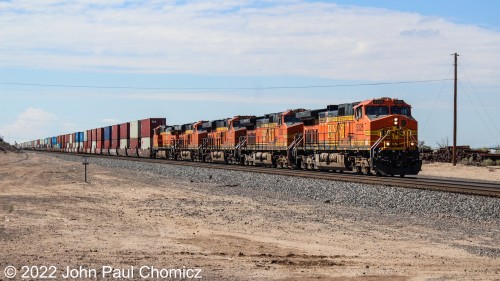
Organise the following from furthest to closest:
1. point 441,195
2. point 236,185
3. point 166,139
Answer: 1. point 166,139
2. point 236,185
3. point 441,195

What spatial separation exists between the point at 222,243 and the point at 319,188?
1193 cm

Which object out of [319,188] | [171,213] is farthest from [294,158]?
[171,213]

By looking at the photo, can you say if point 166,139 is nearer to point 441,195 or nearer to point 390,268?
point 441,195

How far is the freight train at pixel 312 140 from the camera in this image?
2792 cm

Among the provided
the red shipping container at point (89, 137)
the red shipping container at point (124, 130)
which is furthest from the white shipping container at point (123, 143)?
the red shipping container at point (89, 137)

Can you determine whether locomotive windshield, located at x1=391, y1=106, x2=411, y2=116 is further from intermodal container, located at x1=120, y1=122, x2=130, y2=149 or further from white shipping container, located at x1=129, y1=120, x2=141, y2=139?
intermodal container, located at x1=120, y1=122, x2=130, y2=149

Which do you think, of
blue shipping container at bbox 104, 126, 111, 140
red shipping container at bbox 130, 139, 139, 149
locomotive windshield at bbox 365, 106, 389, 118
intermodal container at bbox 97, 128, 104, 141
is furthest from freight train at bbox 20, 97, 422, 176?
intermodal container at bbox 97, 128, 104, 141

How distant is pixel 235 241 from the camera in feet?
37.5

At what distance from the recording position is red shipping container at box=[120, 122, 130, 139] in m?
76.2

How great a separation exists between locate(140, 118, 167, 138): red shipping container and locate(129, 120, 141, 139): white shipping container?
193 centimetres

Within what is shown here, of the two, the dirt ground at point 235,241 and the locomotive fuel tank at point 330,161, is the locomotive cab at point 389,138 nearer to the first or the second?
the locomotive fuel tank at point 330,161

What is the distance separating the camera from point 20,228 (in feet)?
41.1

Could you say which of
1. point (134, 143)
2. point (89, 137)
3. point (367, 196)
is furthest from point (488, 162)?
point (89, 137)

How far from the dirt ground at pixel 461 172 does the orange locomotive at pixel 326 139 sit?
6642 mm
